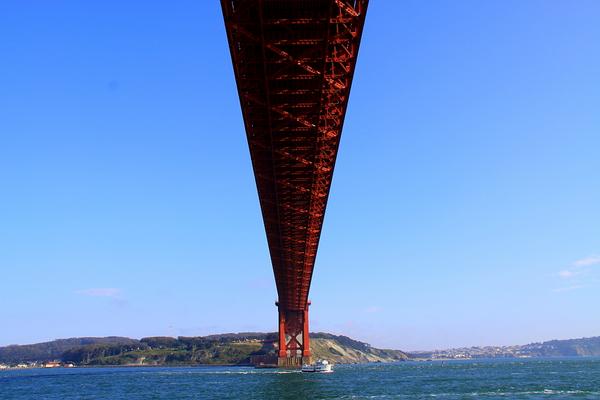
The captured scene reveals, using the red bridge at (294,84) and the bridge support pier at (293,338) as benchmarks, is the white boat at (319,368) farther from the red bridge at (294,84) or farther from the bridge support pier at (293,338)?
the red bridge at (294,84)

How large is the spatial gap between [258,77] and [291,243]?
30.4 meters

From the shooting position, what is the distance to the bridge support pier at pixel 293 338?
298 ft

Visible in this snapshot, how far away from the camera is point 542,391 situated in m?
37.7

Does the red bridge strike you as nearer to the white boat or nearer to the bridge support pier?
the white boat

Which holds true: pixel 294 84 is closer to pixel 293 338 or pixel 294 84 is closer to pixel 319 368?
pixel 319 368

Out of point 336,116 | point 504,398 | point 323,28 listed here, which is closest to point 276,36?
point 323,28

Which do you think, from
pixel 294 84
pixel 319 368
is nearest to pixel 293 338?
pixel 319 368

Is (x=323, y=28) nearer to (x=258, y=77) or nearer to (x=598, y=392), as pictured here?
(x=258, y=77)

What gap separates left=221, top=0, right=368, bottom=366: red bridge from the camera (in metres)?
15.6

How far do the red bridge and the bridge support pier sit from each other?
5797 cm

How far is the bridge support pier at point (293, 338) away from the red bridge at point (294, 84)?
58.0 m

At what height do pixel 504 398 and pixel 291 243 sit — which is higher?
pixel 291 243

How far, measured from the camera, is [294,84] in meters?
19.8

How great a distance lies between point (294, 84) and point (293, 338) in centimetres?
7978
